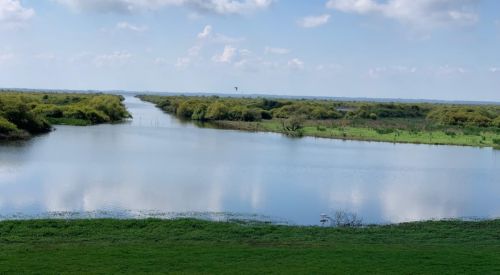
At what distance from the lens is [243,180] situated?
3047cm

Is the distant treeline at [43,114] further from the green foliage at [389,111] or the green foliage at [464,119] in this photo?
the green foliage at [464,119]

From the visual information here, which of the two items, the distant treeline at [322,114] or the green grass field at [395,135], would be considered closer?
the green grass field at [395,135]

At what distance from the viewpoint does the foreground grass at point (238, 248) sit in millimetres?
12352

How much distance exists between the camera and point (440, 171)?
3772 centimetres

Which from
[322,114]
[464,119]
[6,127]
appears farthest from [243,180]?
[464,119]

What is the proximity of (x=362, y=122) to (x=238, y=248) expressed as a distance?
7173 cm

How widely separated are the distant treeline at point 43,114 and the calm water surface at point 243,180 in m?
3.73

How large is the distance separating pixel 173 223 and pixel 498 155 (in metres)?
39.9

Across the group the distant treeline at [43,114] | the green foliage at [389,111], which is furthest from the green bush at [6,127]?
the green foliage at [389,111]

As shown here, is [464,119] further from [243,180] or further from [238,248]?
[238,248]

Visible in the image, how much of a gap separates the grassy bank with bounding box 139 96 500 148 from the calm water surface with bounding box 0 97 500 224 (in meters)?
12.0

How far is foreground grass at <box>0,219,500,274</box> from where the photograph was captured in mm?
12352

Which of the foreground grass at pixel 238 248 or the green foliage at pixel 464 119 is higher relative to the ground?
the green foliage at pixel 464 119

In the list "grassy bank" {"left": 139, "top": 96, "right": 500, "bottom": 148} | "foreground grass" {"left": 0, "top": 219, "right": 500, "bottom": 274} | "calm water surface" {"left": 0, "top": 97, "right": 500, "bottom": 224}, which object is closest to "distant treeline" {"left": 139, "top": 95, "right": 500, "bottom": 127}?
"grassy bank" {"left": 139, "top": 96, "right": 500, "bottom": 148}
